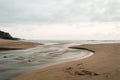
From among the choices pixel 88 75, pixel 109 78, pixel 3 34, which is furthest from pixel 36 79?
pixel 3 34

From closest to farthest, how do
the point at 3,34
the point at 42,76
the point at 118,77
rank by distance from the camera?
1. the point at 118,77
2. the point at 42,76
3. the point at 3,34

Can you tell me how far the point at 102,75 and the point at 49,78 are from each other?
9.74 ft

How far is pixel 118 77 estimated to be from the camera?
11000 mm

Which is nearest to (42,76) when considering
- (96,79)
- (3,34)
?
(96,79)

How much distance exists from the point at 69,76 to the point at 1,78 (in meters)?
4.10

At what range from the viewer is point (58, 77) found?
475 inches

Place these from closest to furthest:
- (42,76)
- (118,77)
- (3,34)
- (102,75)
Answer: (118,77)
(102,75)
(42,76)
(3,34)

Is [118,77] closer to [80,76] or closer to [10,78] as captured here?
[80,76]

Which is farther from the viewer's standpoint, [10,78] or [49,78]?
[10,78]

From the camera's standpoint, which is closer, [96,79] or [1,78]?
[96,79]

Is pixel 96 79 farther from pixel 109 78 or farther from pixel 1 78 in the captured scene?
pixel 1 78

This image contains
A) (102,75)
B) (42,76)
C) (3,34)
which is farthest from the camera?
(3,34)

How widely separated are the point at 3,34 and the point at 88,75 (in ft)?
269

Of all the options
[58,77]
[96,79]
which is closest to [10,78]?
[58,77]
